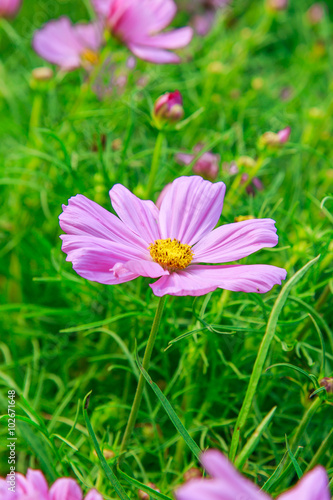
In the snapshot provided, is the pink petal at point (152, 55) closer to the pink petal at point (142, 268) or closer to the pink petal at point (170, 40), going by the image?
the pink petal at point (170, 40)

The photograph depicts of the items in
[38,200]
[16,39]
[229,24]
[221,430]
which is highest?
[16,39]

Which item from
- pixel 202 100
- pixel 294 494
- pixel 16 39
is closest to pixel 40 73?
pixel 16 39

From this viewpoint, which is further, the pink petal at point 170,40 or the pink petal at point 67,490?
the pink petal at point 170,40

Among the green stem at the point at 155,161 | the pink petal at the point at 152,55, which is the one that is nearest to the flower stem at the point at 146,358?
the green stem at the point at 155,161

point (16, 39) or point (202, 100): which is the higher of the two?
point (16, 39)

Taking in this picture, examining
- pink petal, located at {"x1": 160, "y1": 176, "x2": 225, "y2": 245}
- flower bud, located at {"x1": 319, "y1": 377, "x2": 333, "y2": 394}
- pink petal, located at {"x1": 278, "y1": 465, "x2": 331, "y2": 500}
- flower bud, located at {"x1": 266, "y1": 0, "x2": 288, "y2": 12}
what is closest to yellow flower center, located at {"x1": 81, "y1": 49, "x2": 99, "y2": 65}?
flower bud, located at {"x1": 266, "y1": 0, "x2": 288, "y2": 12}

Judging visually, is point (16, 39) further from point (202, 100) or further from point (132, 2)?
point (202, 100)
